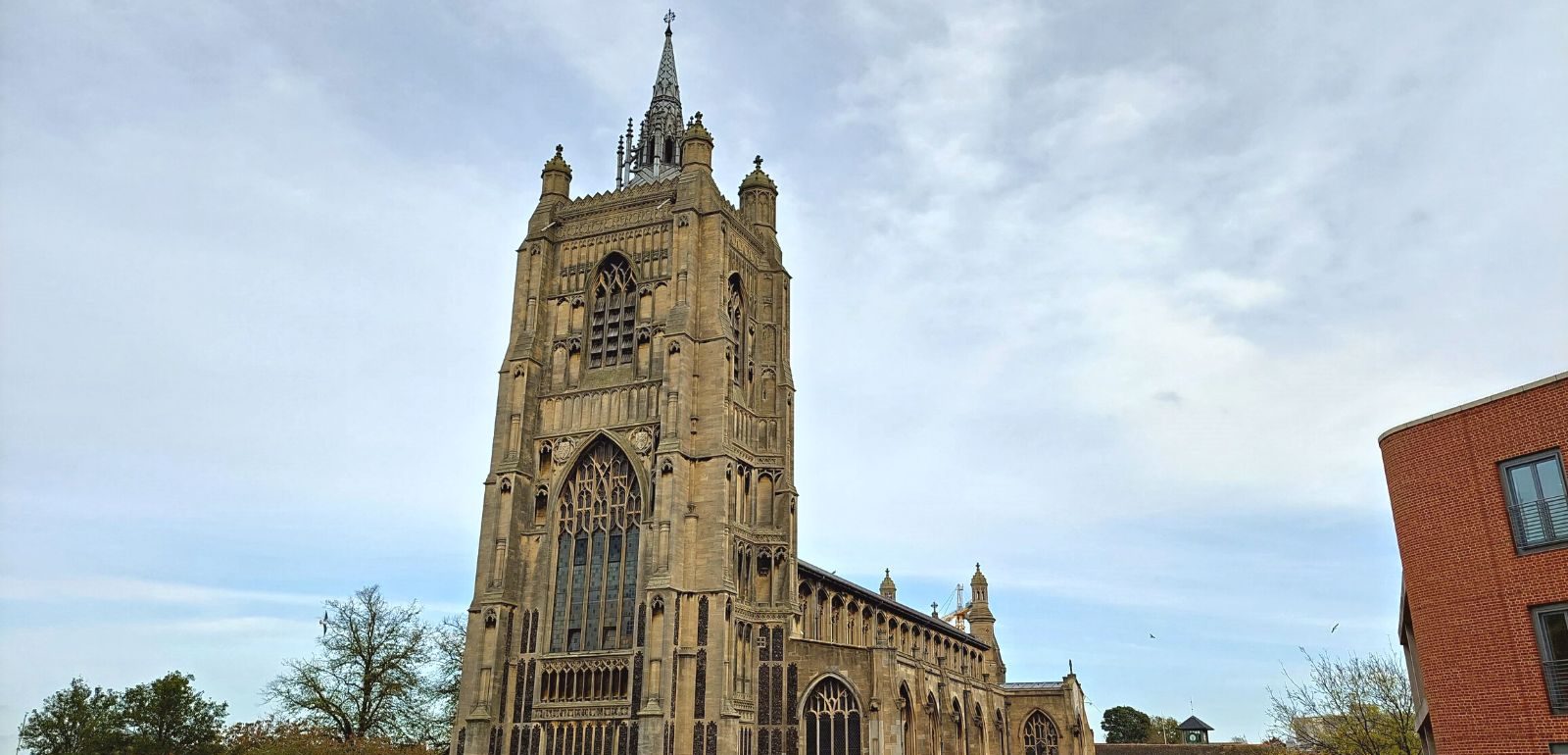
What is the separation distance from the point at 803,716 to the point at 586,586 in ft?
32.3

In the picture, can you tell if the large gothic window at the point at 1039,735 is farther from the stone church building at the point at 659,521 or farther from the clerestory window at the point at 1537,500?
the clerestory window at the point at 1537,500

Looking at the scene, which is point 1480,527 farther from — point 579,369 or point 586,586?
point 579,369

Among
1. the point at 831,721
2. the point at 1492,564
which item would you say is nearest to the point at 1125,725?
the point at 831,721

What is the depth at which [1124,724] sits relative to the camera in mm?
120125

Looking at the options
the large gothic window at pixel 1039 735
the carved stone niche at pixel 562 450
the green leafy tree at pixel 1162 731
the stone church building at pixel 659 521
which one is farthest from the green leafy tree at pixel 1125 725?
the carved stone niche at pixel 562 450

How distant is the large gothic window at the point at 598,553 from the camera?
4416cm

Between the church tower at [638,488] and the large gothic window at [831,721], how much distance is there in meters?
1.37

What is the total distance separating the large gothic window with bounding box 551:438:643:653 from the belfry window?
105 ft

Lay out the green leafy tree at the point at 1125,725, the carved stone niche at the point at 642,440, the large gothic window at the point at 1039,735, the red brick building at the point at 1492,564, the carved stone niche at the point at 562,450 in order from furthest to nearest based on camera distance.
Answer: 1. the green leafy tree at the point at 1125,725
2. the large gothic window at the point at 1039,735
3. the carved stone niche at the point at 562,450
4. the carved stone niche at the point at 642,440
5. the red brick building at the point at 1492,564

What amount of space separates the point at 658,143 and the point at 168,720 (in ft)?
112

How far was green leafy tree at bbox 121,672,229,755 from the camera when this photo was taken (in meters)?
46.7

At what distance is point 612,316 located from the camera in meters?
49.5

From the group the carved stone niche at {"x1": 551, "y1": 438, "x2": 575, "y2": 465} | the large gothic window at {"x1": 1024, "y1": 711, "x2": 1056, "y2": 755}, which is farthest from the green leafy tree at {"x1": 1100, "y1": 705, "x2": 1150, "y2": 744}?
the carved stone niche at {"x1": 551, "y1": 438, "x2": 575, "y2": 465}

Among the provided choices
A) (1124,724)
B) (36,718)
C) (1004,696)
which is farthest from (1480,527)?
(1124,724)
